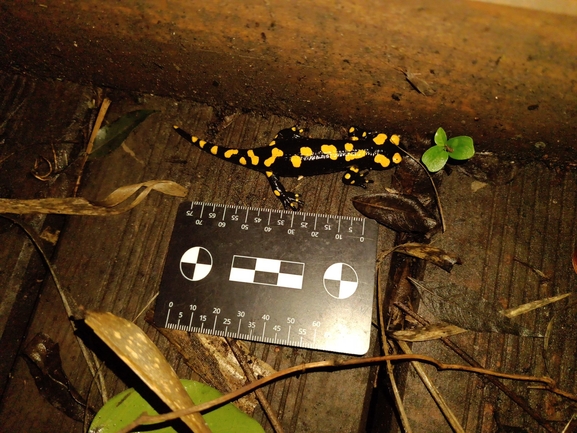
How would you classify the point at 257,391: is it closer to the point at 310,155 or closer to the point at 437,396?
the point at 437,396

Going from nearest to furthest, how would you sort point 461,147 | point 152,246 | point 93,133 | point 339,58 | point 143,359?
point 143,359
point 339,58
point 461,147
point 152,246
point 93,133

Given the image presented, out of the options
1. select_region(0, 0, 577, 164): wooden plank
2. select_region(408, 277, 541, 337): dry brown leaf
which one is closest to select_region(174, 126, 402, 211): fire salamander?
select_region(0, 0, 577, 164): wooden plank

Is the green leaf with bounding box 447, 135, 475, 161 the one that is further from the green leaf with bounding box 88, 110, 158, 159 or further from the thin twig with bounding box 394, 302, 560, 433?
the green leaf with bounding box 88, 110, 158, 159

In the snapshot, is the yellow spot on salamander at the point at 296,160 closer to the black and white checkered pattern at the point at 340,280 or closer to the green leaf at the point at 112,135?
the black and white checkered pattern at the point at 340,280

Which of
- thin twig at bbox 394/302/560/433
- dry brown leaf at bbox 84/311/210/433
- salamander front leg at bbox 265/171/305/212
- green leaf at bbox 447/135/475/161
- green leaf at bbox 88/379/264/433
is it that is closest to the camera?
dry brown leaf at bbox 84/311/210/433

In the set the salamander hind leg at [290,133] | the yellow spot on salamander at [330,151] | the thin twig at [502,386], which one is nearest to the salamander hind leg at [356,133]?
the yellow spot on salamander at [330,151]

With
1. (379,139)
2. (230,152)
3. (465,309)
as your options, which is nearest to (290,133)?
(230,152)

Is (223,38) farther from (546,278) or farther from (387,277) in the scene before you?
(546,278)

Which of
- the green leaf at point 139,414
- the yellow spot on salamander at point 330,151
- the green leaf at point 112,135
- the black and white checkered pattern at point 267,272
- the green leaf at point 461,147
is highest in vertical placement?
the green leaf at point 461,147
